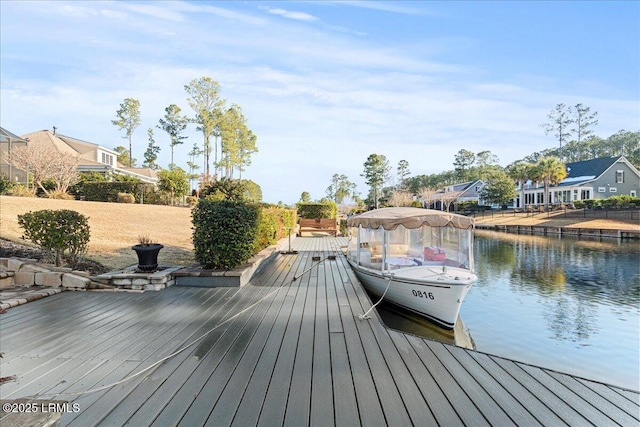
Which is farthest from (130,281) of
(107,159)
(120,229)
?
(107,159)

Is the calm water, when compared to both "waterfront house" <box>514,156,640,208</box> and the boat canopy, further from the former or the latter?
"waterfront house" <box>514,156,640,208</box>

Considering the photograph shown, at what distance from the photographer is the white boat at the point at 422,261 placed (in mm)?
6141

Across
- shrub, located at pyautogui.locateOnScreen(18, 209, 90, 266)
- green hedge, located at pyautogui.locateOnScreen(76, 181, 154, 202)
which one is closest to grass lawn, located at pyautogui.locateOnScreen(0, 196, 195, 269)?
shrub, located at pyautogui.locateOnScreen(18, 209, 90, 266)

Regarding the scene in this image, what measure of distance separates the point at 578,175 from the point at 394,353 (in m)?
54.1

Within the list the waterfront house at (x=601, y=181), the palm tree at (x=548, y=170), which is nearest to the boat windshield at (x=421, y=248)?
the palm tree at (x=548, y=170)

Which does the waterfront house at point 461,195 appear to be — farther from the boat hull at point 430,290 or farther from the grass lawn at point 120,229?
the boat hull at point 430,290

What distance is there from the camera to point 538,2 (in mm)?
9953

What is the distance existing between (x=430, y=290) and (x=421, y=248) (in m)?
1.20

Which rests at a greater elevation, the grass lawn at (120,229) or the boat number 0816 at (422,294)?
the grass lawn at (120,229)

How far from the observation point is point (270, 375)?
304 cm

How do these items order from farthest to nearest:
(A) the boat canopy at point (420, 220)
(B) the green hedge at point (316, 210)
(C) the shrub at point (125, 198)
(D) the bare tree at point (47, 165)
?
(B) the green hedge at point (316, 210) < (C) the shrub at point (125, 198) < (D) the bare tree at point (47, 165) < (A) the boat canopy at point (420, 220)

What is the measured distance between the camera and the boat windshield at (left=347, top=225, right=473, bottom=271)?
684 cm

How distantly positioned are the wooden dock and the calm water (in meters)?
3.06

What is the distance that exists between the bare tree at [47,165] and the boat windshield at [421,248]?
21373 millimetres
